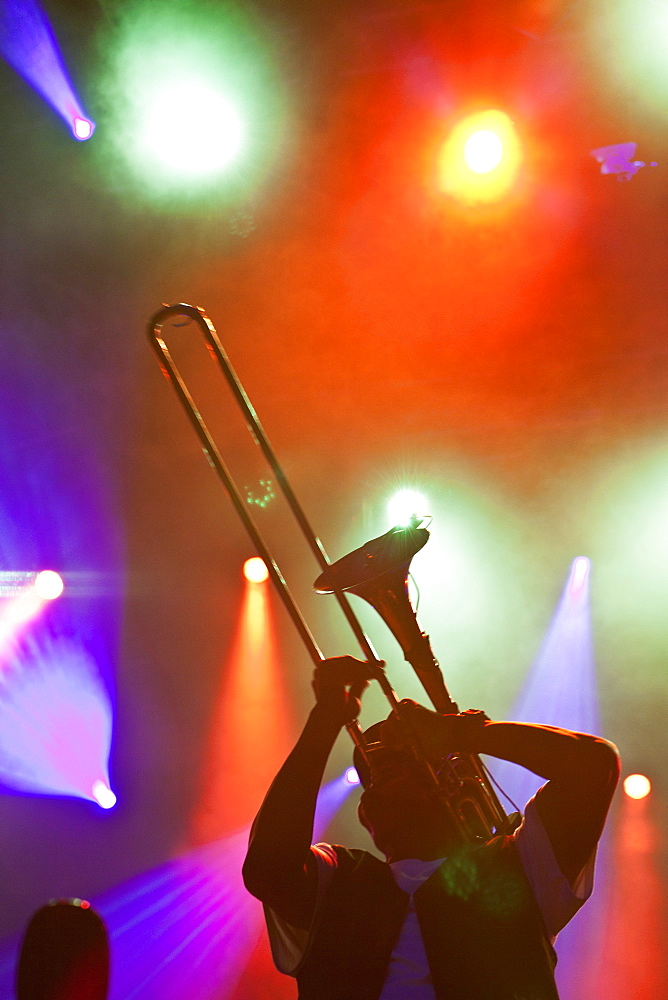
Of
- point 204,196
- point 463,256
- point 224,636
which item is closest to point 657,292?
point 463,256

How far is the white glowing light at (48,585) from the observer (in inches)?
208

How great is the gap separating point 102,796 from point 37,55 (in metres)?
4.75

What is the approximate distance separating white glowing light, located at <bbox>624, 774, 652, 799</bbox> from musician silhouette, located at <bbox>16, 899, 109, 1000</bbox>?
426 cm

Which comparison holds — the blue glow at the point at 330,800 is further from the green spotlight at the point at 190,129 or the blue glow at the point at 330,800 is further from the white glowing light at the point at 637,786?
the green spotlight at the point at 190,129

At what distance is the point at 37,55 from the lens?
10.9 feet

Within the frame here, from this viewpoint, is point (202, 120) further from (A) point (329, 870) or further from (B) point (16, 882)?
(B) point (16, 882)

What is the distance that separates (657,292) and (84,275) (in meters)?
3.53

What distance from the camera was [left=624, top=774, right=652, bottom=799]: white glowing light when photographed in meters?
4.80

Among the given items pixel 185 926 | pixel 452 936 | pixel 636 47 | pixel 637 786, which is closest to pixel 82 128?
pixel 636 47

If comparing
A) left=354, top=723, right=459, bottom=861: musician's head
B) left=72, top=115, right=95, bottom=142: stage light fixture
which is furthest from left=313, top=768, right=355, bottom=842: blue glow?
left=72, top=115, right=95, bottom=142: stage light fixture

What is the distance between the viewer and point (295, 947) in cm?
146

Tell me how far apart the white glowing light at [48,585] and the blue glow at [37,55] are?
318 cm

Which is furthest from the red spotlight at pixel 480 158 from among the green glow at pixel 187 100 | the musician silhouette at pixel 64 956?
the musician silhouette at pixel 64 956

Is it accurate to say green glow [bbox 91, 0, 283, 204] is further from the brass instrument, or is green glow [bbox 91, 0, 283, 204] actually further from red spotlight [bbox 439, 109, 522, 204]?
the brass instrument
